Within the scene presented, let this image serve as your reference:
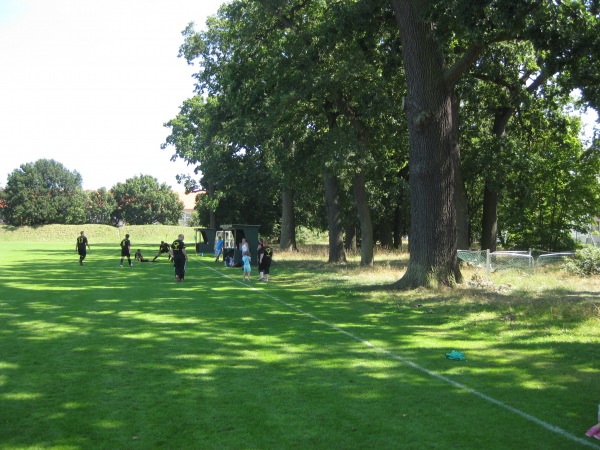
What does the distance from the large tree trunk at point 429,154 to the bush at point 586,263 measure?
7759 mm

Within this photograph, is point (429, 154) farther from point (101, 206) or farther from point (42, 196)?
point (101, 206)

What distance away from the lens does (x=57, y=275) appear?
26.3 m

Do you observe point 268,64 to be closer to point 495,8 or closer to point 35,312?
point 495,8

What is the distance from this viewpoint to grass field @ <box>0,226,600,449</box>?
573 centimetres

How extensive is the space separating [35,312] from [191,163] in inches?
1688

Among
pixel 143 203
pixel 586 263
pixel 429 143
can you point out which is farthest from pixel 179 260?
pixel 143 203

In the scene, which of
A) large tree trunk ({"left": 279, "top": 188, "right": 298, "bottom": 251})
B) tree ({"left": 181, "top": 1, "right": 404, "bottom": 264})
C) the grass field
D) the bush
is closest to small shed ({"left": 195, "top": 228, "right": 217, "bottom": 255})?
large tree trunk ({"left": 279, "top": 188, "right": 298, "bottom": 251})

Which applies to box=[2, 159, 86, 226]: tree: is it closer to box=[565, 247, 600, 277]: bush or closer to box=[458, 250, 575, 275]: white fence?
box=[458, 250, 575, 275]: white fence

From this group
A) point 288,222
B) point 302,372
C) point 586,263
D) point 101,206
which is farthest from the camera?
point 101,206

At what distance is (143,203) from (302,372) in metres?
123

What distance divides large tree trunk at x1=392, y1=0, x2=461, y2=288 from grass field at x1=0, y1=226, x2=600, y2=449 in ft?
4.05

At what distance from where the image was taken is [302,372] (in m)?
8.27

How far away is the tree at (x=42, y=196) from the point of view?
110812 mm

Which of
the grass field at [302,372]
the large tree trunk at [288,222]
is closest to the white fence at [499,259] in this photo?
the grass field at [302,372]
